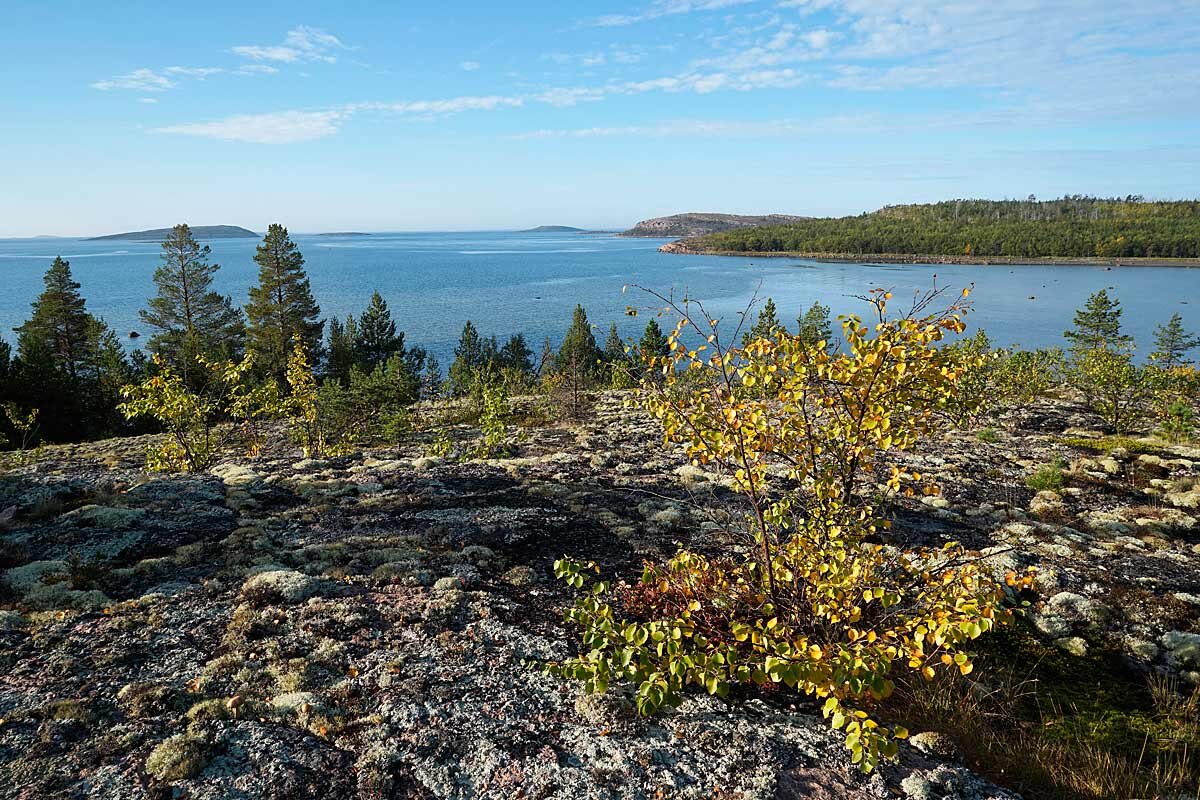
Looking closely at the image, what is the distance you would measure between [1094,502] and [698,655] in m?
13.3

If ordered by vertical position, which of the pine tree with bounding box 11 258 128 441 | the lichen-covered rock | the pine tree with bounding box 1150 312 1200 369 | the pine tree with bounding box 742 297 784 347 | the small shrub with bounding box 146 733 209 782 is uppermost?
the pine tree with bounding box 742 297 784 347

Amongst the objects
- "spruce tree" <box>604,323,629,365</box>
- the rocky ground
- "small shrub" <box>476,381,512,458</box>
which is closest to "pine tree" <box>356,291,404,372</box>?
"spruce tree" <box>604,323,629,365</box>

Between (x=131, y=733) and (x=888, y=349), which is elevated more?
(x=888, y=349)

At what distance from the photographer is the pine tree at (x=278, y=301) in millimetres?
55875

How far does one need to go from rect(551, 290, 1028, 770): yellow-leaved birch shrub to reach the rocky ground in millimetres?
628

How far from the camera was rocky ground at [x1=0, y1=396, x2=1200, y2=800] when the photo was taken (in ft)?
17.1

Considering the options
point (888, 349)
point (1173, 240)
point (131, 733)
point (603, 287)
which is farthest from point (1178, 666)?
point (1173, 240)

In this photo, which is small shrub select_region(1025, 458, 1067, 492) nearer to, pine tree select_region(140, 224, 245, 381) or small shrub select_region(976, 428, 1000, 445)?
small shrub select_region(976, 428, 1000, 445)

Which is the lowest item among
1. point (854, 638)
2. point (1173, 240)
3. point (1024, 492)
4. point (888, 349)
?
point (1024, 492)

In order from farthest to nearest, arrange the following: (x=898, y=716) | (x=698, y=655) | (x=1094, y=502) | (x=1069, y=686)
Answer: (x=1094, y=502)
(x=1069, y=686)
(x=898, y=716)
(x=698, y=655)

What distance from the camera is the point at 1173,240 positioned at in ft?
593

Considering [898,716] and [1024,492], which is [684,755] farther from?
[1024,492]

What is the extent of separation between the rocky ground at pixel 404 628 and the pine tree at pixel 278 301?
46.3 m

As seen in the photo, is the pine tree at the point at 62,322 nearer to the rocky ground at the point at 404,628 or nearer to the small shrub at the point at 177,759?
the rocky ground at the point at 404,628
